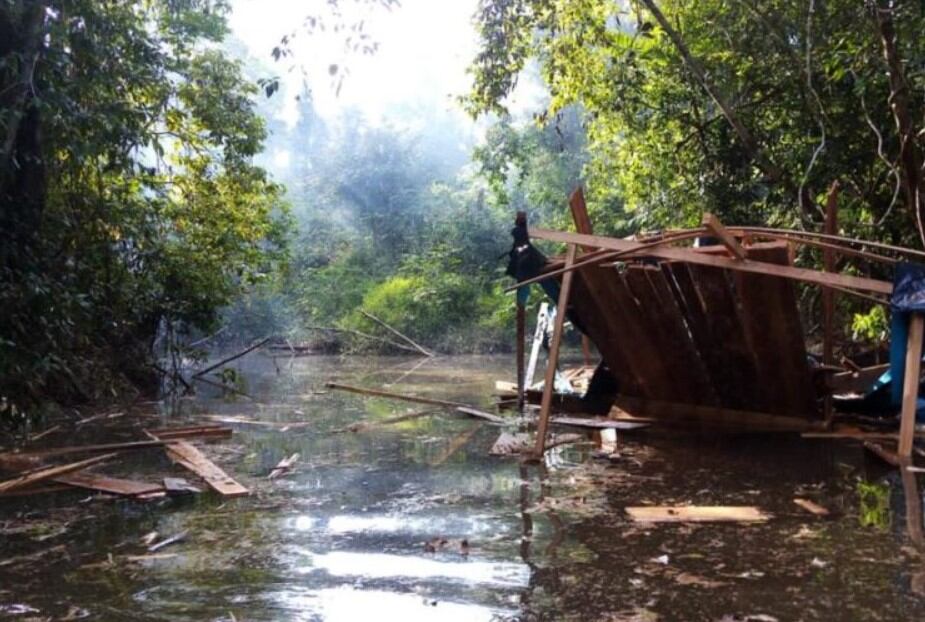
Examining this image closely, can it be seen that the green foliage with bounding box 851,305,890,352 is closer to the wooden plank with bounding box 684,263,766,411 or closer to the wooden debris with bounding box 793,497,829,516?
the wooden plank with bounding box 684,263,766,411

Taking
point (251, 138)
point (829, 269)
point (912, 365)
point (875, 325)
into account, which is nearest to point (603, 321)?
point (829, 269)

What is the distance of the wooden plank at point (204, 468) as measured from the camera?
5.56m

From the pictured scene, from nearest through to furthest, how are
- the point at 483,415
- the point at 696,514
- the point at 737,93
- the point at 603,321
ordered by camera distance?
the point at 696,514, the point at 603,321, the point at 483,415, the point at 737,93

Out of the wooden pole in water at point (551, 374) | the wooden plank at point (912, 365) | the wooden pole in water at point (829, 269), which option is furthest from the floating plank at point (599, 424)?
the wooden plank at point (912, 365)

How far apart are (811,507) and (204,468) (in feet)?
14.2

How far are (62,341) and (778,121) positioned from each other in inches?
357

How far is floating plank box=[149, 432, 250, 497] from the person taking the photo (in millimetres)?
5561

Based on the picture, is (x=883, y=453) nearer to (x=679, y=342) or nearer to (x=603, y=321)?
(x=679, y=342)

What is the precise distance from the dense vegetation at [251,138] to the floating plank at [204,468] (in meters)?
1.49

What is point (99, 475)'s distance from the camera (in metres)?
6.09

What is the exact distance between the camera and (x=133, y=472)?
6324 mm

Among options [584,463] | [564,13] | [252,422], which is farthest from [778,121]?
[252,422]

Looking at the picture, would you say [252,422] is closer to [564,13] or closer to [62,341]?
[62,341]

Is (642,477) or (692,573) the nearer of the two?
(692,573)
